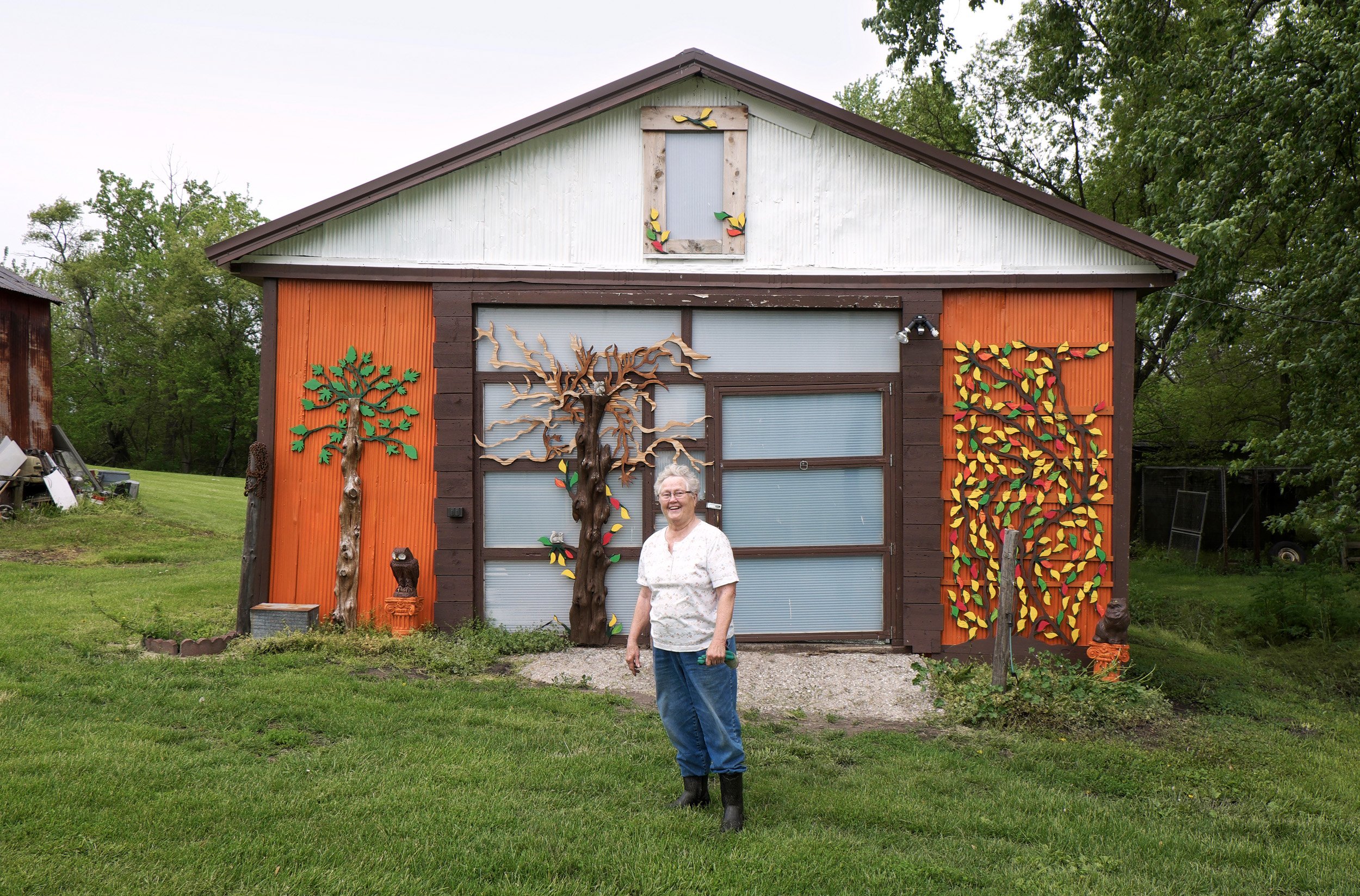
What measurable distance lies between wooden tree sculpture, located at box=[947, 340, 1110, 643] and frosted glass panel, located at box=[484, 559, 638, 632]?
2.98 m

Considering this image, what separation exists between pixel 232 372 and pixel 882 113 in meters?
30.3

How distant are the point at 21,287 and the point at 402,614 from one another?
45.1 feet

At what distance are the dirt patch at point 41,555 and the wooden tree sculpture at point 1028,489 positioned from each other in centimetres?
1195

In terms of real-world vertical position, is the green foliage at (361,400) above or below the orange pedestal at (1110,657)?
above

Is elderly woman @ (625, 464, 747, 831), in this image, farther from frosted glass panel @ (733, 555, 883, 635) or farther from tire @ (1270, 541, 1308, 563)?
tire @ (1270, 541, 1308, 563)

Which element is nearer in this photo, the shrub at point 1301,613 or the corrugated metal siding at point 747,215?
the corrugated metal siding at point 747,215

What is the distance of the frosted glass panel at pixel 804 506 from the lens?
793cm

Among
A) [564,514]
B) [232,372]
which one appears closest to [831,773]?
[564,514]

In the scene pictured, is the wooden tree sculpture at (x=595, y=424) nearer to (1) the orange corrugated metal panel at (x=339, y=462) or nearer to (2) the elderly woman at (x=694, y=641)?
(1) the orange corrugated metal panel at (x=339, y=462)

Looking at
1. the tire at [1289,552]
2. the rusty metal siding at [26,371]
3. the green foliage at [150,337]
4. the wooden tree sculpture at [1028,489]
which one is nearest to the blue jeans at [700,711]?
the wooden tree sculpture at [1028,489]

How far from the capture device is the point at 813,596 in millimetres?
7938

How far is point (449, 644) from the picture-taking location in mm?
7445

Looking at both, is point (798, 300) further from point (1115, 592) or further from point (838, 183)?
point (1115, 592)

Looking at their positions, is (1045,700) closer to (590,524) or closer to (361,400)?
(590,524)
